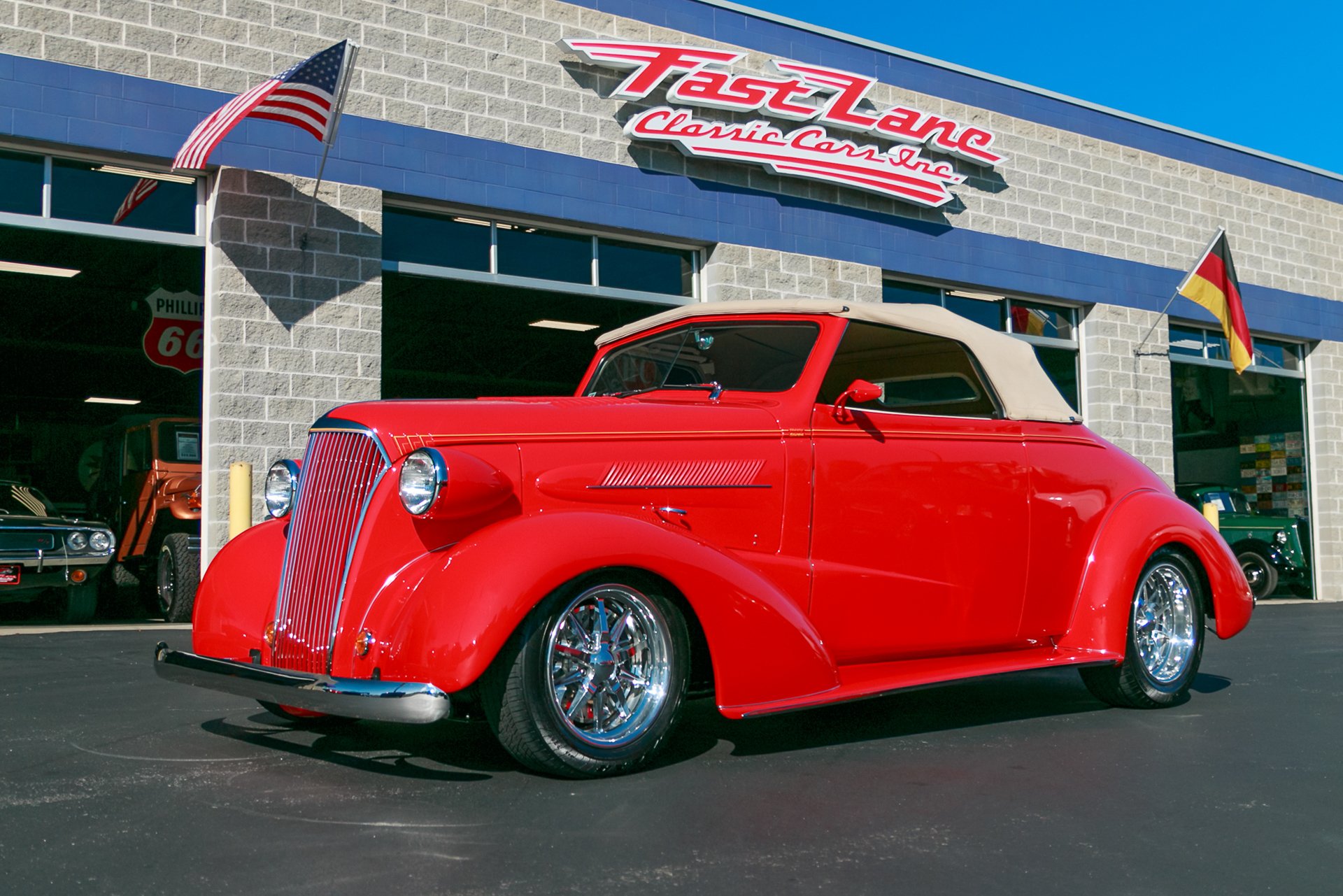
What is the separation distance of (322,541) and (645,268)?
778 cm

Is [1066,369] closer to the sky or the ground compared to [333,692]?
closer to the sky

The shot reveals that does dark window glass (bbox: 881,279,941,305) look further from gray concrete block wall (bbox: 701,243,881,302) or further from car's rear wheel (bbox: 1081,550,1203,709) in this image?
car's rear wheel (bbox: 1081,550,1203,709)

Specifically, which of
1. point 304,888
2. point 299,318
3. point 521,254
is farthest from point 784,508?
point 521,254

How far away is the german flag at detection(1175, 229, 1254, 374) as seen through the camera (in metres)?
14.5

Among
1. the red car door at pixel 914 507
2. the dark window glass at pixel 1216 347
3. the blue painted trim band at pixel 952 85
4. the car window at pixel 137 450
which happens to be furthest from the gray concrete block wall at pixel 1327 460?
the car window at pixel 137 450

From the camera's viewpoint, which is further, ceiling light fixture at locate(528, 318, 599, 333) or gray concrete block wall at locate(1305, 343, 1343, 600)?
gray concrete block wall at locate(1305, 343, 1343, 600)

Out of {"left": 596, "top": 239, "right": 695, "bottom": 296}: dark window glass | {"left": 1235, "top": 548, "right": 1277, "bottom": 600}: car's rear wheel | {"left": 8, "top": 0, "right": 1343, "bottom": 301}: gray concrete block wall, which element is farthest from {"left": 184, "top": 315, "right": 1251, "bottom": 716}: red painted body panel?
{"left": 1235, "top": 548, "right": 1277, "bottom": 600}: car's rear wheel

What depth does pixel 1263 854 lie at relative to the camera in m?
3.19

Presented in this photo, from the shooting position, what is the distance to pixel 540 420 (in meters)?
4.27

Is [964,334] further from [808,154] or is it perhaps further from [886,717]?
[808,154]

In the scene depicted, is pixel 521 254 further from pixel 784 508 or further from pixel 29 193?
pixel 784 508

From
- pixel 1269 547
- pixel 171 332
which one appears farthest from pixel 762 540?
pixel 1269 547

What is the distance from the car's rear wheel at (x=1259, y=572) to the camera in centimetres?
1664

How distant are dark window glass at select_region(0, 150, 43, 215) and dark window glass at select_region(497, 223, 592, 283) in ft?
11.8
